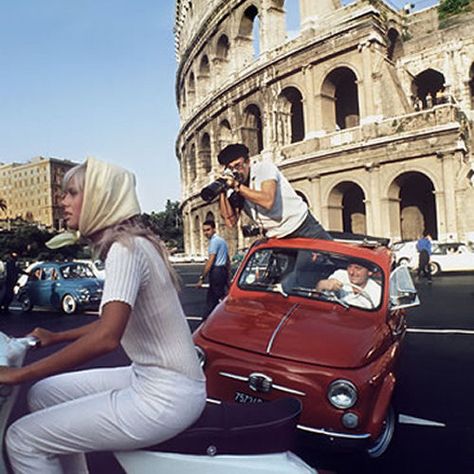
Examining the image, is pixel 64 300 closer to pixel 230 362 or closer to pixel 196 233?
pixel 230 362

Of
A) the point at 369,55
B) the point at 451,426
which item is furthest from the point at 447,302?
the point at 369,55

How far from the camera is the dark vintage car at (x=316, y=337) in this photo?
296cm

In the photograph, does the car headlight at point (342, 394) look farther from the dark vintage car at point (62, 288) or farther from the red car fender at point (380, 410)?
the dark vintage car at point (62, 288)

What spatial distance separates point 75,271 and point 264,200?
1039 centimetres

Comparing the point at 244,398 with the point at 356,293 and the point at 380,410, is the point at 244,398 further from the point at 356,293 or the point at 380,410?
the point at 356,293

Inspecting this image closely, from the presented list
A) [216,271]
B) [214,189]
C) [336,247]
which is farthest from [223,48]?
[214,189]

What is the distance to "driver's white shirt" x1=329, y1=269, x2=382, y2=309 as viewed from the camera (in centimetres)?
388

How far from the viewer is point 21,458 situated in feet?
5.17

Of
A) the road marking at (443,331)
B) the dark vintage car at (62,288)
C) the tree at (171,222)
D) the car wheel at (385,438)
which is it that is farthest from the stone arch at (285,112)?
the tree at (171,222)

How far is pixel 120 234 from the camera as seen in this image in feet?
5.57

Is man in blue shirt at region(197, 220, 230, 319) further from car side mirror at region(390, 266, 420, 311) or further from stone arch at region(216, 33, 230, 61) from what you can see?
stone arch at region(216, 33, 230, 61)

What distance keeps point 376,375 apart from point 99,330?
7.02ft

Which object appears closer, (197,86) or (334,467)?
(334,467)

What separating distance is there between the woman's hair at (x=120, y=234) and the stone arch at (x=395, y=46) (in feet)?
88.3
